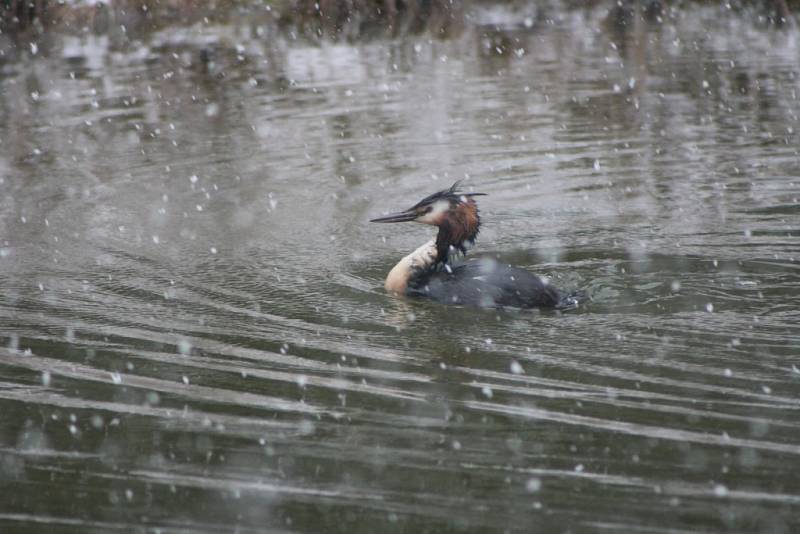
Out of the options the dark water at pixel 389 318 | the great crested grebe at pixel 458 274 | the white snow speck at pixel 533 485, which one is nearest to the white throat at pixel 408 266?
the great crested grebe at pixel 458 274

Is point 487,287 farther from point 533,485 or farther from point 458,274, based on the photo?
point 533,485

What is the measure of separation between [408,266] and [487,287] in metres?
0.74

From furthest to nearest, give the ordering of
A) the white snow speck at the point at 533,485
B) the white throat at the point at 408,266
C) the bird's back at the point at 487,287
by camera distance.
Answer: the white throat at the point at 408,266
the bird's back at the point at 487,287
the white snow speck at the point at 533,485

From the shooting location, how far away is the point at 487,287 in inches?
350

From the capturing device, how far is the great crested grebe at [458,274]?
Result: 347 inches

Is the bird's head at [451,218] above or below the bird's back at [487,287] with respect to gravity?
above

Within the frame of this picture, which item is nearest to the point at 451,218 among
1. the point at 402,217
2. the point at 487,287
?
the point at 402,217

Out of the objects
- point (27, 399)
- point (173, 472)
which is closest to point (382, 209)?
point (27, 399)

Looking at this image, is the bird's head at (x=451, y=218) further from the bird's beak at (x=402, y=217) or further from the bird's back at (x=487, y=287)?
the bird's back at (x=487, y=287)

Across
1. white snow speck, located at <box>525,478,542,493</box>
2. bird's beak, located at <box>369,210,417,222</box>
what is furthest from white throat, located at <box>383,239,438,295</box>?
white snow speck, located at <box>525,478,542,493</box>

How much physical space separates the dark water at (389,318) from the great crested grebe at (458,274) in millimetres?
180

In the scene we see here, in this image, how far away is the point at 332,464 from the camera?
598 centimetres

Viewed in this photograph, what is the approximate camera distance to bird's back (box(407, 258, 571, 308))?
8797 millimetres

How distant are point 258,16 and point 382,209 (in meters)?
21.1
